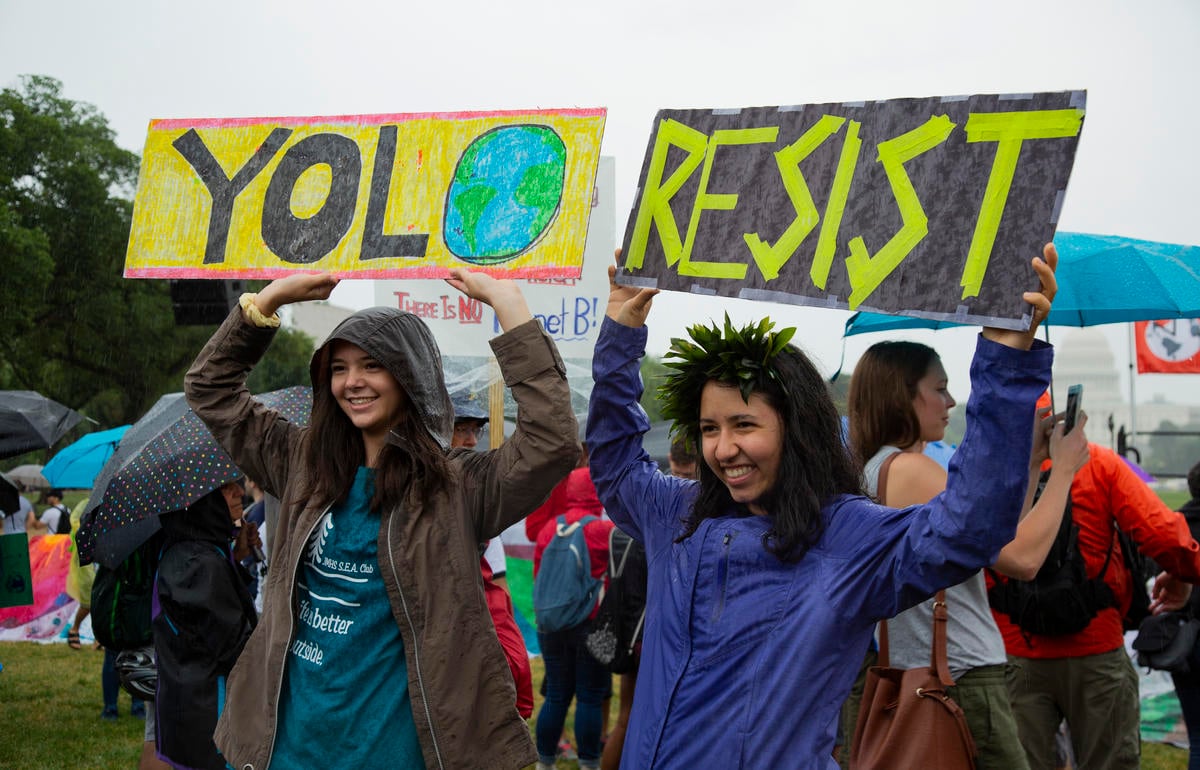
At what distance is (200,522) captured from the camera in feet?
14.9

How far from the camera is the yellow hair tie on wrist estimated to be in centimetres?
296

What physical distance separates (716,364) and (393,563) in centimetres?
89

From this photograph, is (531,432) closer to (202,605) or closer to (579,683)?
(202,605)

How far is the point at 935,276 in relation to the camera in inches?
94.4

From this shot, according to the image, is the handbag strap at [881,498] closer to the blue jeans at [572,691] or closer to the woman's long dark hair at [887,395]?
the woman's long dark hair at [887,395]

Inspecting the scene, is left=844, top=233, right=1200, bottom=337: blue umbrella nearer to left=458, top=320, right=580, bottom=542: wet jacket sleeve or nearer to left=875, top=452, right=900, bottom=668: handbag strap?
left=875, top=452, right=900, bottom=668: handbag strap

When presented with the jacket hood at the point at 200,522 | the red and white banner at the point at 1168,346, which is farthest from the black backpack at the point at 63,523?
the red and white banner at the point at 1168,346

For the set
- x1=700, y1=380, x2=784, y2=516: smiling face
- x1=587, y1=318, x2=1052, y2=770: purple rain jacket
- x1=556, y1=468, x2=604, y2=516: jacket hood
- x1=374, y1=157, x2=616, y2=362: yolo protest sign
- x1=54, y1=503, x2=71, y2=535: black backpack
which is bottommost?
x1=54, y1=503, x2=71, y2=535: black backpack

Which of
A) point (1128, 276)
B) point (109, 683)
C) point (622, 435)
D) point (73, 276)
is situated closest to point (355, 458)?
point (622, 435)

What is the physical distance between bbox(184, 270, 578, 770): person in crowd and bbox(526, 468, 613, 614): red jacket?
11.7 ft

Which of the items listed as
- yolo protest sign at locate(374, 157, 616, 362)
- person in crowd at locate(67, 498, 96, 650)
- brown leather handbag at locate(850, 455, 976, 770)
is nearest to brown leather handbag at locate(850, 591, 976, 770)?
brown leather handbag at locate(850, 455, 976, 770)

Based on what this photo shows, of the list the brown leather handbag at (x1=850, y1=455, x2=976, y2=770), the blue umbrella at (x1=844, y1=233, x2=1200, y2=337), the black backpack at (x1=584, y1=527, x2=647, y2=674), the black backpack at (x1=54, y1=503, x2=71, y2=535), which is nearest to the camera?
the brown leather handbag at (x1=850, y1=455, x2=976, y2=770)

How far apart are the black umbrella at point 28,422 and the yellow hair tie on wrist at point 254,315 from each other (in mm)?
4562

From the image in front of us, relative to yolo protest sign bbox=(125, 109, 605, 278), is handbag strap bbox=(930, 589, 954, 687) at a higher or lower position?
lower
